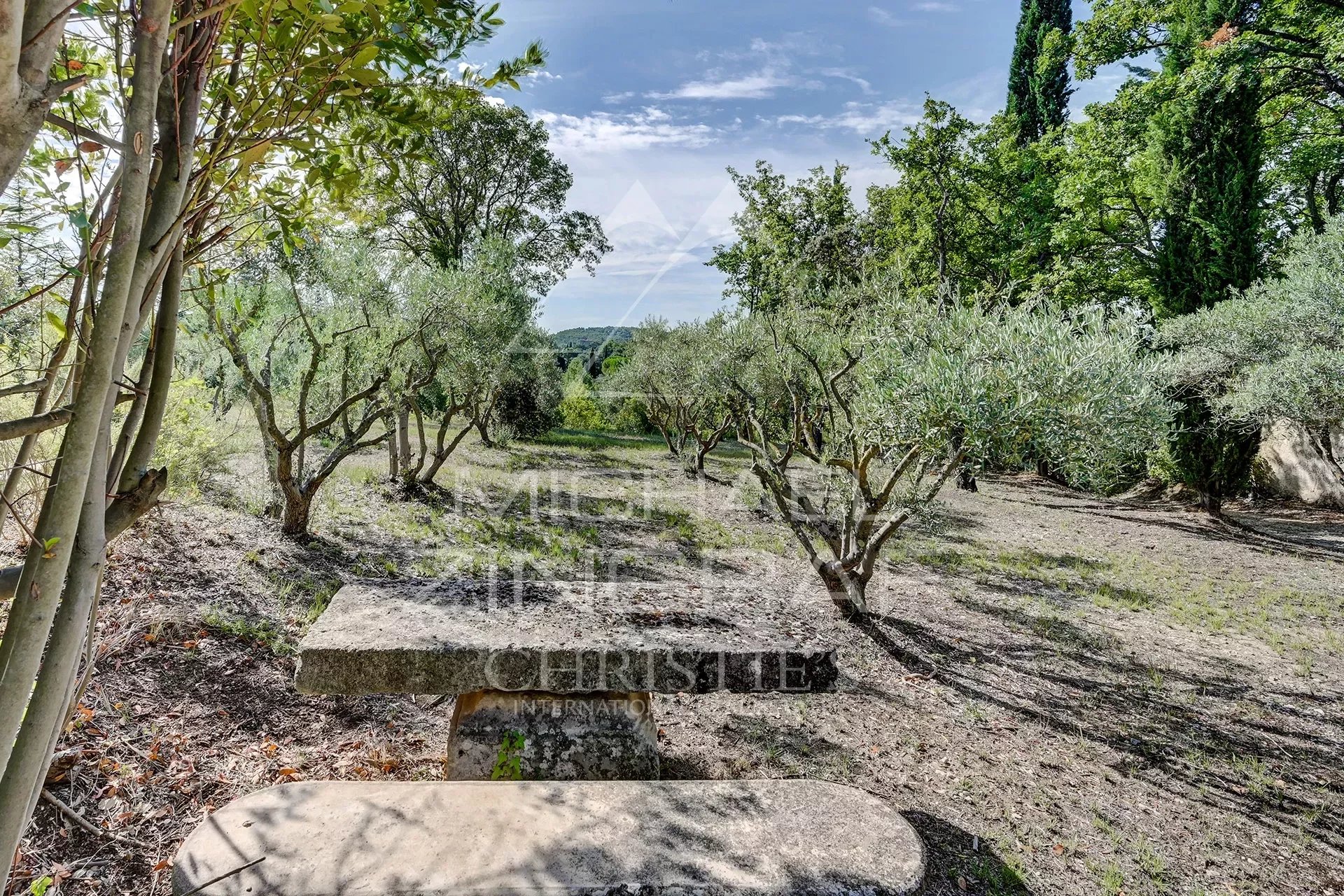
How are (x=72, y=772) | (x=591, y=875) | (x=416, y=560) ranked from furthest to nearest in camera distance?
(x=416, y=560) → (x=72, y=772) → (x=591, y=875)

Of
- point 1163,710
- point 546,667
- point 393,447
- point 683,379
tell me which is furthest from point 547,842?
point 683,379

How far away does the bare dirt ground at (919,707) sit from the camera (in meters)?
3.57

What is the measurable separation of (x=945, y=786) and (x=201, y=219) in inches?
189

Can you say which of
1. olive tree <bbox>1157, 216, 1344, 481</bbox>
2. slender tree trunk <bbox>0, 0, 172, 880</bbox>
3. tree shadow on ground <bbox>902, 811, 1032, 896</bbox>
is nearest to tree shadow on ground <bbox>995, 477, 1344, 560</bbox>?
olive tree <bbox>1157, 216, 1344, 481</bbox>

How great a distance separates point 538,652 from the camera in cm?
358

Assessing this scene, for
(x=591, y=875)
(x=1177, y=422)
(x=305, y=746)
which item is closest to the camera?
(x=591, y=875)

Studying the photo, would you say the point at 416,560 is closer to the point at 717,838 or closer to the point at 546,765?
the point at 546,765

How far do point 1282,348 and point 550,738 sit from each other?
12.1 meters

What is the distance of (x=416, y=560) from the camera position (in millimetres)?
8039

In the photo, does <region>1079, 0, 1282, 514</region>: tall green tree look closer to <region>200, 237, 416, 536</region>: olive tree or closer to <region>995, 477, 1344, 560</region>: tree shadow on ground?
<region>995, 477, 1344, 560</region>: tree shadow on ground

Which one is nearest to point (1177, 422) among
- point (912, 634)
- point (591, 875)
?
point (912, 634)

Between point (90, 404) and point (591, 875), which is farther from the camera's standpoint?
point (591, 875)

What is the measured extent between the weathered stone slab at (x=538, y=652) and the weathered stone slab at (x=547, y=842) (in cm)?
50

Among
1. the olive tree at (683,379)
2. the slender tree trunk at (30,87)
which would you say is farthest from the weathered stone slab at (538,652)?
the olive tree at (683,379)
